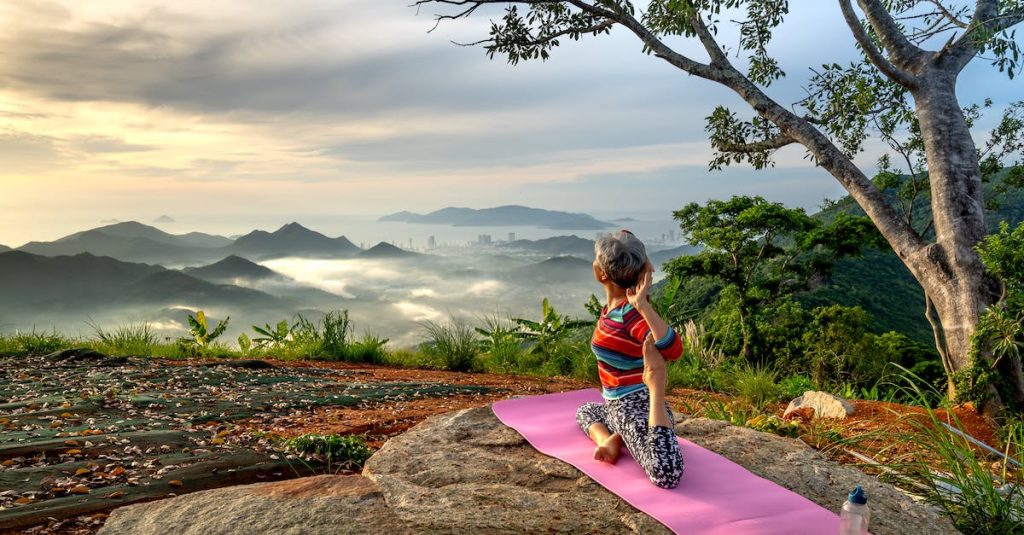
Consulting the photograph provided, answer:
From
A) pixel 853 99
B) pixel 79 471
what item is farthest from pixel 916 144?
pixel 79 471

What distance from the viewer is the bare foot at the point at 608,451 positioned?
12.5 ft

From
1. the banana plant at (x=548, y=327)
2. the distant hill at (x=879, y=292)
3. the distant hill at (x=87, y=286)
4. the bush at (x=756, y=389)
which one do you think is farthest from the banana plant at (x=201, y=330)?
the distant hill at (x=87, y=286)

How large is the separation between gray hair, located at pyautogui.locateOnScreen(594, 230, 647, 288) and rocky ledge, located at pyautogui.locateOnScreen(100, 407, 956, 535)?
1017mm

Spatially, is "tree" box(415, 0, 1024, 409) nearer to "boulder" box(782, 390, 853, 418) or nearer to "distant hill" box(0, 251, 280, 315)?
"boulder" box(782, 390, 853, 418)

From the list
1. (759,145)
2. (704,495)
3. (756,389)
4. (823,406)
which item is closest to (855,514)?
(704,495)

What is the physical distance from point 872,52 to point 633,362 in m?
6.49

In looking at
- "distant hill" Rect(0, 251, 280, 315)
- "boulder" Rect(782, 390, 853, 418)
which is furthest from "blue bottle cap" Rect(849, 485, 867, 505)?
"distant hill" Rect(0, 251, 280, 315)

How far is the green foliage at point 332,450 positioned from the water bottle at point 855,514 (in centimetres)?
274

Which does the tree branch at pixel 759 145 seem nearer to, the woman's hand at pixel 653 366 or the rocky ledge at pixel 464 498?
the rocky ledge at pixel 464 498

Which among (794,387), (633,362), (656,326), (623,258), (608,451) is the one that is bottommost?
(794,387)

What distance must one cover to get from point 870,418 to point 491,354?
531 centimetres

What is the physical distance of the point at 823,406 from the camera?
6.23 metres

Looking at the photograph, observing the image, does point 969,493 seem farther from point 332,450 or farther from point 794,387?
point 794,387

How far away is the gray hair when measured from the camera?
374cm
